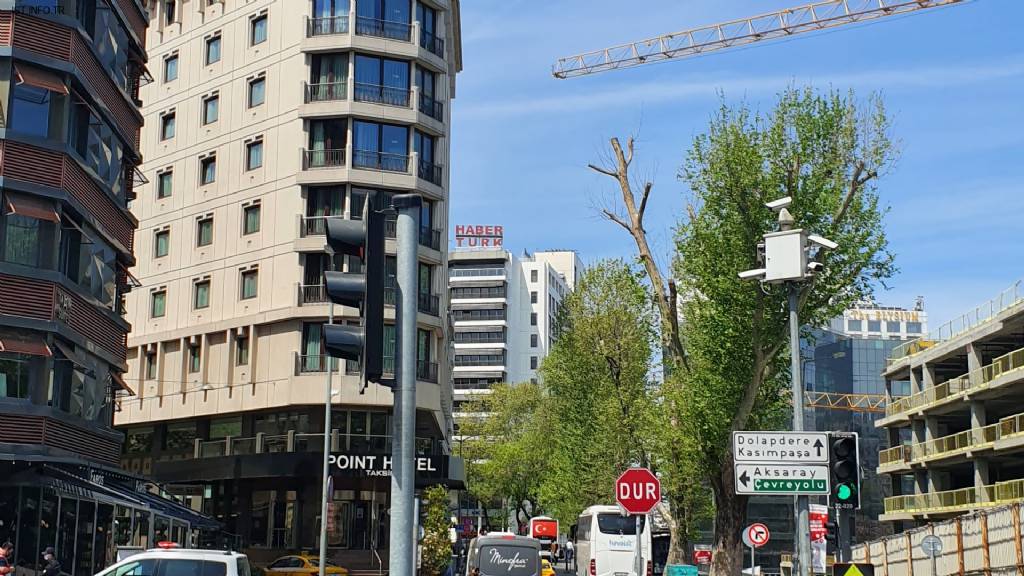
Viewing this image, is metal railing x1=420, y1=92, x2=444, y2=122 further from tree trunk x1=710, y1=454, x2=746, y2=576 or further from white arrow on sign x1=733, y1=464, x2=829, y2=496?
white arrow on sign x1=733, y1=464, x2=829, y2=496

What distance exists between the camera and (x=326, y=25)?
50062mm

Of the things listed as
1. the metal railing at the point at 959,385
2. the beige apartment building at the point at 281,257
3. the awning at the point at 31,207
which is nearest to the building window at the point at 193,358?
the beige apartment building at the point at 281,257

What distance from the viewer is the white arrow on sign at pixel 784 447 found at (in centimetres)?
1644

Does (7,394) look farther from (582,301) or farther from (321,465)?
(582,301)

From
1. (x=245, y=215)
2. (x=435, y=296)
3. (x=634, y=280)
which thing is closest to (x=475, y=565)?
(x=634, y=280)

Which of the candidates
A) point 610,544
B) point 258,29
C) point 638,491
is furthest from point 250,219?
point 638,491

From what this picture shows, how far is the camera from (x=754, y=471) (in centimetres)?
1653

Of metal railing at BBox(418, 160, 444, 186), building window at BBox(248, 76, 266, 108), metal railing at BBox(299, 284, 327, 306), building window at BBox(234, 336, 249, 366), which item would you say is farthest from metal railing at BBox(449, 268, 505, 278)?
metal railing at BBox(299, 284, 327, 306)

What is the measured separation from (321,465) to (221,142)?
54.1 ft

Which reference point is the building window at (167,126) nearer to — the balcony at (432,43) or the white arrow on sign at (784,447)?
the balcony at (432,43)

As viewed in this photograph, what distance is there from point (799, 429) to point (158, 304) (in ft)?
143

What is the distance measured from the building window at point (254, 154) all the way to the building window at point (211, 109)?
10.9 ft

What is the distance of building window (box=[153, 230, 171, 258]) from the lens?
56.0 meters

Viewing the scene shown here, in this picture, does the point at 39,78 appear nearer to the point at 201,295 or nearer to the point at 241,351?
the point at 241,351
